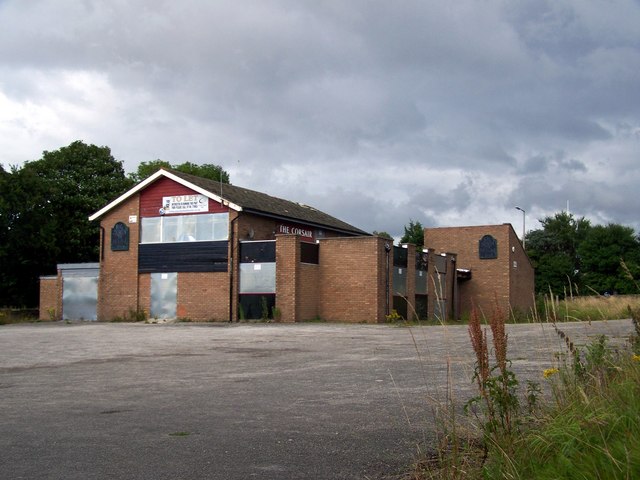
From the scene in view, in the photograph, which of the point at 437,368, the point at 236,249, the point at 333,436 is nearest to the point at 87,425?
the point at 333,436

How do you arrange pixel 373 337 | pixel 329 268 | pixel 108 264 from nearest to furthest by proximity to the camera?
pixel 373 337 → pixel 329 268 → pixel 108 264

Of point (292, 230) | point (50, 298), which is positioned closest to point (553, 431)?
point (292, 230)

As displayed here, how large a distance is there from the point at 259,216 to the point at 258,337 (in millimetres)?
13337

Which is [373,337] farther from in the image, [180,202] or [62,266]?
[62,266]

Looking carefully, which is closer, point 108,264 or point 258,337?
point 258,337

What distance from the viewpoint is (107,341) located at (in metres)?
19.6

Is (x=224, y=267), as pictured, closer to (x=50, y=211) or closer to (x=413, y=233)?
(x=50, y=211)

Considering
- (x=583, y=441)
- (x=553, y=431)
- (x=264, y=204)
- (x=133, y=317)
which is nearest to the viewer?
(x=583, y=441)

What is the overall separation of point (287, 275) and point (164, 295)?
6.78 meters

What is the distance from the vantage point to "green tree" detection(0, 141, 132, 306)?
3922 cm

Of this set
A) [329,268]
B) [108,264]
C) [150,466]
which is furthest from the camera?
[108,264]

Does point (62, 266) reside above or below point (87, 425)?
above

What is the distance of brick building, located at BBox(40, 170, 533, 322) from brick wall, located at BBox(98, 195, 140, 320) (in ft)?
0.16

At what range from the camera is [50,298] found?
3622cm
